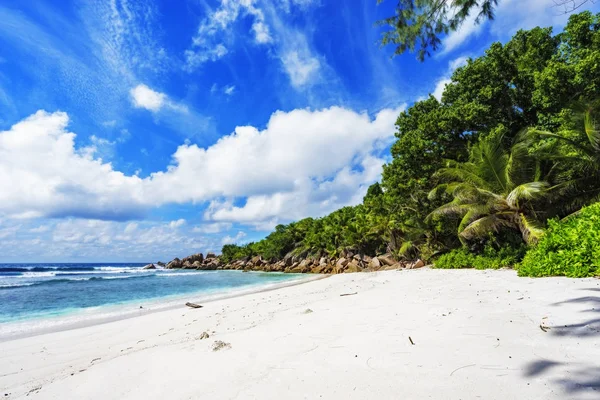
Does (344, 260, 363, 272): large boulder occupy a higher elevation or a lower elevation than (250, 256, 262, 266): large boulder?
lower

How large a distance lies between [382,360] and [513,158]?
39.9 ft

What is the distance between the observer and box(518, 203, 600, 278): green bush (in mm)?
6949

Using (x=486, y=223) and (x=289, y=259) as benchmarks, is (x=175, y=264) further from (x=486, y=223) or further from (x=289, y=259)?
(x=486, y=223)

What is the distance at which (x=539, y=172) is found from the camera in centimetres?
1230

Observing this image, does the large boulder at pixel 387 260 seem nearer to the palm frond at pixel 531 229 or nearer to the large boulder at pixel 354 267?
the large boulder at pixel 354 267

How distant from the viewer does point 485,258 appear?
46.9ft

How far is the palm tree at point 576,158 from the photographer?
34.3ft

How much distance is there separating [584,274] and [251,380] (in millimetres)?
7689

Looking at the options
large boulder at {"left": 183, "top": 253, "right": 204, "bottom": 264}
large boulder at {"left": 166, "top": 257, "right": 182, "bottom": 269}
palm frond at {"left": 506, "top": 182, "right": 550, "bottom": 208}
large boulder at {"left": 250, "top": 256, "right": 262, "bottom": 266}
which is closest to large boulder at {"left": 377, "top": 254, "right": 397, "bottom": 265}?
palm frond at {"left": 506, "top": 182, "right": 550, "bottom": 208}

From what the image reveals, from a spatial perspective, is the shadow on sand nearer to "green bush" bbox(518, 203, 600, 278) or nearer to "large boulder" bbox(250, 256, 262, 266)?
"green bush" bbox(518, 203, 600, 278)

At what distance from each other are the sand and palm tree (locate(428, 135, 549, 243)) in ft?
24.2

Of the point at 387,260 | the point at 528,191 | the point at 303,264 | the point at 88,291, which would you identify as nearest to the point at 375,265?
the point at 387,260

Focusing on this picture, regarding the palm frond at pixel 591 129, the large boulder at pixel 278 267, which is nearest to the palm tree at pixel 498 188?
the palm frond at pixel 591 129

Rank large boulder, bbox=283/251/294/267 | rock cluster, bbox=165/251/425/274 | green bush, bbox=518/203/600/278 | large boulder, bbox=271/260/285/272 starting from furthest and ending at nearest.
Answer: large boulder, bbox=283/251/294/267, large boulder, bbox=271/260/285/272, rock cluster, bbox=165/251/425/274, green bush, bbox=518/203/600/278
